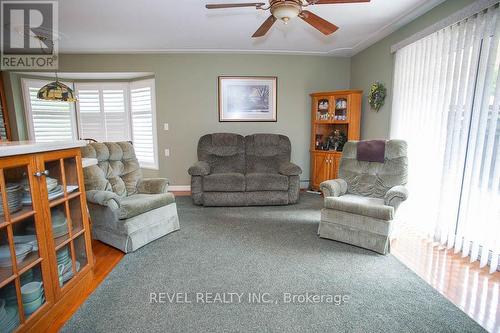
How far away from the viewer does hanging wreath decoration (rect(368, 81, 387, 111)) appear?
376 cm

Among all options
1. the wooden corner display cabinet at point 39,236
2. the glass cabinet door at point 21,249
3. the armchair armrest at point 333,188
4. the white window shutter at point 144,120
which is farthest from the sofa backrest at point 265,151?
the glass cabinet door at point 21,249

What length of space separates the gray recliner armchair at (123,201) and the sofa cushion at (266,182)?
130 centimetres

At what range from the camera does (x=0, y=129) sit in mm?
4422

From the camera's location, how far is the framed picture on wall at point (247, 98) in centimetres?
462

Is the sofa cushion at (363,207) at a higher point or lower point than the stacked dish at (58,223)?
lower

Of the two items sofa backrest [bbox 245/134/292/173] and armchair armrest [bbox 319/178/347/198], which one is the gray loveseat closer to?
sofa backrest [bbox 245/134/292/173]

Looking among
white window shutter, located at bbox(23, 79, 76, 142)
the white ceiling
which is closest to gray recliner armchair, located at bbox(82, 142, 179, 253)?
the white ceiling

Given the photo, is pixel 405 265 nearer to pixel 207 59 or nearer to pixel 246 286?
pixel 246 286

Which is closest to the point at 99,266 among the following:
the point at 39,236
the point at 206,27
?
the point at 39,236

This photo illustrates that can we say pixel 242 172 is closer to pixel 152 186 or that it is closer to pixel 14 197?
pixel 152 186

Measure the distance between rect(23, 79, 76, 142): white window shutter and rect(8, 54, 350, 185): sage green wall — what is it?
777 mm

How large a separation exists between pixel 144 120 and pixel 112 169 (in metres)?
2.34

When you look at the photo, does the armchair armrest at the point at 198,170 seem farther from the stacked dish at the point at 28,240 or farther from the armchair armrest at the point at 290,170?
the stacked dish at the point at 28,240

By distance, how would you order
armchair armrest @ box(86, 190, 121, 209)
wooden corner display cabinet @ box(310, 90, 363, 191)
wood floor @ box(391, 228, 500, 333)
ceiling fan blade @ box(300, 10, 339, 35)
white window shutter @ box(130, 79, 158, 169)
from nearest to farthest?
1. wood floor @ box(391, 228, 500, 333)
2. ceiling fan blade @ box(300, 10, 339, 35)
3. armchair armrest @ box(86, 190, 121, 209)
4. wooden corner display cabinet @ box(310, 90, 363, 191)
5. white window shutter @ box(130, 79, 158, 169)
